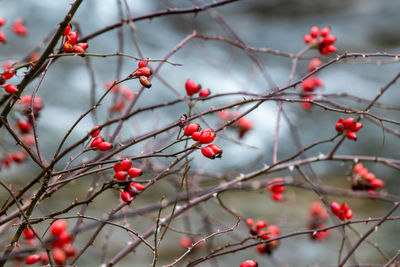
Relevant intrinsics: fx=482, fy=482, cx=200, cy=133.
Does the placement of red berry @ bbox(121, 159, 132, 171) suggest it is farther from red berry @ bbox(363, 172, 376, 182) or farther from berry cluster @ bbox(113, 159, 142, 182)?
red berry @ bbox(363, 172, 376, 182)

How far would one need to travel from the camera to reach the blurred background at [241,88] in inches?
121

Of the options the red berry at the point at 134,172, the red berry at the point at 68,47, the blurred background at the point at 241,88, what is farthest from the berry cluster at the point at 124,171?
the blurred background at the point at 241,88

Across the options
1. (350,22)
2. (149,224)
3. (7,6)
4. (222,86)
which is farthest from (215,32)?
(149,224)

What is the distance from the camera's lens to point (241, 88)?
3.88 metres

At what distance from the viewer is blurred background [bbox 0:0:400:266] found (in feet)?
10.1

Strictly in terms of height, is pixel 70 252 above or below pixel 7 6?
below

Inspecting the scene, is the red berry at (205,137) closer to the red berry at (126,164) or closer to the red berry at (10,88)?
the red berry at (126,164)

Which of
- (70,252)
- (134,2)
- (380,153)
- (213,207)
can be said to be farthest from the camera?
(134,2)

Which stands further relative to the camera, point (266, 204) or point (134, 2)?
point (134, 2)

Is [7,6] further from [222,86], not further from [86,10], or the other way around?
[222,86]

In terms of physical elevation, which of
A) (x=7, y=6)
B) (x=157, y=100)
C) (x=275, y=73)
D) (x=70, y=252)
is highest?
(x=7, y=6)

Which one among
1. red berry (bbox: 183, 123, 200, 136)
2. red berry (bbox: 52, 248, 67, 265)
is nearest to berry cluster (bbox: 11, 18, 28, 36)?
red berry (bbox: 183, 123, 200, 136)

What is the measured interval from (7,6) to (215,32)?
1904 mm

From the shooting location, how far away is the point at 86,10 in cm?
440
